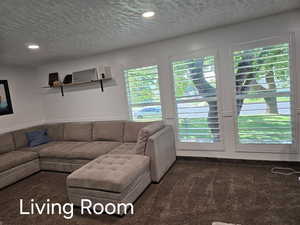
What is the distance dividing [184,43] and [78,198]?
9.59 feet

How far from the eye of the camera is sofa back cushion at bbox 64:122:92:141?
418 centimetres

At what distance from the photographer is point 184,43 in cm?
347

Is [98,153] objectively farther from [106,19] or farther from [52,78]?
[52,78]

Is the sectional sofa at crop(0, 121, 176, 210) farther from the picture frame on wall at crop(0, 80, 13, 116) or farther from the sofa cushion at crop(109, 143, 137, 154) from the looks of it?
the picture frame on wall at crop(0, 80, 13, 116)

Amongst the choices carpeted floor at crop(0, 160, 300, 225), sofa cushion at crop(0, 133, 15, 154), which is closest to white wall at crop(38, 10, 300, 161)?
carpeted floor at crop(0, 160, 300, 225)

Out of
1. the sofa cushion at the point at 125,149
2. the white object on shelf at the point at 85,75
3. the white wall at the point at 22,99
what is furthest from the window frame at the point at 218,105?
the white wall at the point at 22,99

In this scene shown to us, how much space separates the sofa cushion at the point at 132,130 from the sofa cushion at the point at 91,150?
210 mm

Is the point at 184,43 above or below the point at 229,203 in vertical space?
above

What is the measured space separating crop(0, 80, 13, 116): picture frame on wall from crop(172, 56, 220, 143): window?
3676 mm

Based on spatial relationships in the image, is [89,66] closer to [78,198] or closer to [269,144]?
[78,198]

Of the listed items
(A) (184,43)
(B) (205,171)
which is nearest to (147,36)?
(A) (184,43)

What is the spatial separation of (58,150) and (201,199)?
8.86 feet

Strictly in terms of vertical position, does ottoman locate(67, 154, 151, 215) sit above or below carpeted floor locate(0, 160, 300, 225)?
above

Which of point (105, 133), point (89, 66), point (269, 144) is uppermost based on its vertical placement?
point (89, 66)
